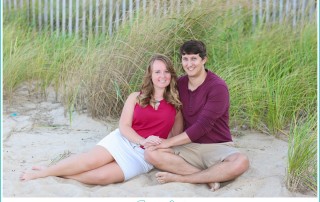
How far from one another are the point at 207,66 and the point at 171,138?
1844mm

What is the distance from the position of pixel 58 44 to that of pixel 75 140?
2.36 metres

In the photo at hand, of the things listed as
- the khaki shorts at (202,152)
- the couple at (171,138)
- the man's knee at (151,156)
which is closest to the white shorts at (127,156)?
the couple at (171,138)

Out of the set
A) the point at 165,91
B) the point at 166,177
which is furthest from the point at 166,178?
the point at 165,91

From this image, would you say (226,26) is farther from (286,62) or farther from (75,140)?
(75,140)

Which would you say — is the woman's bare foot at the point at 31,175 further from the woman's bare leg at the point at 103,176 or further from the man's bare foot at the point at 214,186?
the man's bare foot at the point at 214,186

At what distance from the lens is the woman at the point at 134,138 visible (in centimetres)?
450

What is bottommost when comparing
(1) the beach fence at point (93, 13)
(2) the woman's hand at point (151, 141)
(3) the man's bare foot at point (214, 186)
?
(3) the man's bare foot at point (214, 186)

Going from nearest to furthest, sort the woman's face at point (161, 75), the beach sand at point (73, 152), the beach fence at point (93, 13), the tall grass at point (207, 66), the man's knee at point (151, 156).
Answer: the beach sand at point (73, 152) → the man's knee at point (151, 156) → the woman's face at point (161, 75) → the tall grass at point (207, 66) → the beach fence at point (93, 13)

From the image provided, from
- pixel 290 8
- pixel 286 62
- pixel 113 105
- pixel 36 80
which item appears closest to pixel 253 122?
pixel 286 62

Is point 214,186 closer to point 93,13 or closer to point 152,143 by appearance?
point 152,143

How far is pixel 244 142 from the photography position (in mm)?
5434

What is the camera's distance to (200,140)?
15.3ft

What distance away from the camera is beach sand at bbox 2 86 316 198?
430cm

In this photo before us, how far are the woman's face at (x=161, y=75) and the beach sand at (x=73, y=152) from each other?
709 mm
